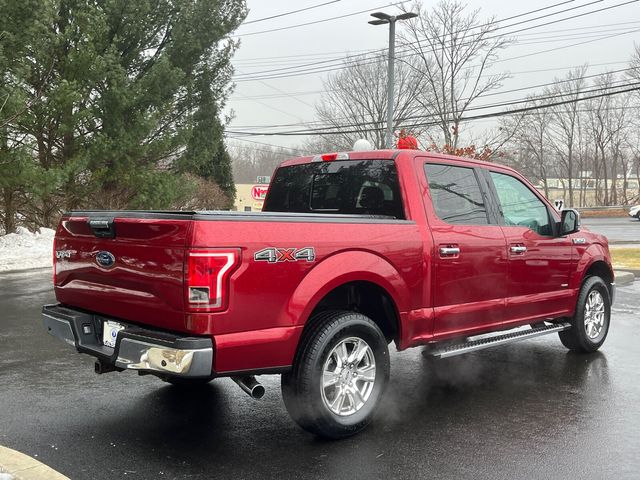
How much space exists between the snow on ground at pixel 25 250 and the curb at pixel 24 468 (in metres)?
12.3

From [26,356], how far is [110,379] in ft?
4.44

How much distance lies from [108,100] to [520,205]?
15414 mm

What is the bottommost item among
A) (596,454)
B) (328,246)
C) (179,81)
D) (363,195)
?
(596,454)

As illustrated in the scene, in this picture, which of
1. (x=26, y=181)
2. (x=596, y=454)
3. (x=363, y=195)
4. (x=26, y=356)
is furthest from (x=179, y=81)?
(x=596, y=454)

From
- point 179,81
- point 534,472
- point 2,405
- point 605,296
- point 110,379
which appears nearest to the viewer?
point 534,472

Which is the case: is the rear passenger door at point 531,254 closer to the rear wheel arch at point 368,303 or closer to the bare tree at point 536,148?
the rear wheel arch at point 368,303

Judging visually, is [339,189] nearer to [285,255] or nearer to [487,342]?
[285,255]

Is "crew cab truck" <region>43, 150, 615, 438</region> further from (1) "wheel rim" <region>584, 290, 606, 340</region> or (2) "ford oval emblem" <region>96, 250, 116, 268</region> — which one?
(1) "wheel rim" <region>584, 290, 606, 340</region>

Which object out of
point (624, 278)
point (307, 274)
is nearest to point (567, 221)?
point (307, 274)

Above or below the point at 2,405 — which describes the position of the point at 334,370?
above

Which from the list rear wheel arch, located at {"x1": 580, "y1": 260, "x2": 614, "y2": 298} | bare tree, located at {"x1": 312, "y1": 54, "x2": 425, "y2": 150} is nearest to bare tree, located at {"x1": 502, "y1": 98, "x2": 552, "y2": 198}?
bare tree, located at {"x1": 312, "y1": 54, "x2": 425, "y2": 150}

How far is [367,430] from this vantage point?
4266 mm

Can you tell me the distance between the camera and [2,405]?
470 cm

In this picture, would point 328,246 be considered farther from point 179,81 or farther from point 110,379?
point 179,81
